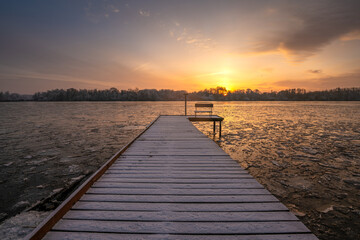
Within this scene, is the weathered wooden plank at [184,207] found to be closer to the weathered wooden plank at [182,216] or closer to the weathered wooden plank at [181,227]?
the weathered wooden plank at [182,216]

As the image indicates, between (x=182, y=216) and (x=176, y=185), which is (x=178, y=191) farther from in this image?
(x=182, y=216)

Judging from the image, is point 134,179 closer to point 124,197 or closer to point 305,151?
point 124,197

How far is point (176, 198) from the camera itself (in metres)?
2.78

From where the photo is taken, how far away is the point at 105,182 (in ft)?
10.8

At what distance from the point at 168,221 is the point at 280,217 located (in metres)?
1.44

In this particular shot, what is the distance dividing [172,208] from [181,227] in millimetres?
386

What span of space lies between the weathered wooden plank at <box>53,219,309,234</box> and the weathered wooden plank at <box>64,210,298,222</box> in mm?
68

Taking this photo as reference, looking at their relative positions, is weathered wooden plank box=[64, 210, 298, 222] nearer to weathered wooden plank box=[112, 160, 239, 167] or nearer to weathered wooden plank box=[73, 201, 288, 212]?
weathered wooden plank box=[73, 201, 288, 212]

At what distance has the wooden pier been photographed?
2.06 meters

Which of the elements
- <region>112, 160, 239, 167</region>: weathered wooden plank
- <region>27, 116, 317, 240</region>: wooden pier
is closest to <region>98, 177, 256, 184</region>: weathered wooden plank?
<region>27, 116, 317, 240</region>: wooden pier

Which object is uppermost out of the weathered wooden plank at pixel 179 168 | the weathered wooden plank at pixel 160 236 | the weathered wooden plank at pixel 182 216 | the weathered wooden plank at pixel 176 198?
the weathered wooden plank at pixel 179 168

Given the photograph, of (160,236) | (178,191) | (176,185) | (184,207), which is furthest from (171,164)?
(160,236)

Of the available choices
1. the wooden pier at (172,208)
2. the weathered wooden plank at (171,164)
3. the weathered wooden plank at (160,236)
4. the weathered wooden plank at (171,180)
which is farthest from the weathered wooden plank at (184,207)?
the weathered wooden plank at (171,164)

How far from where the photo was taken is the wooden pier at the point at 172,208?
2061 millimetres
